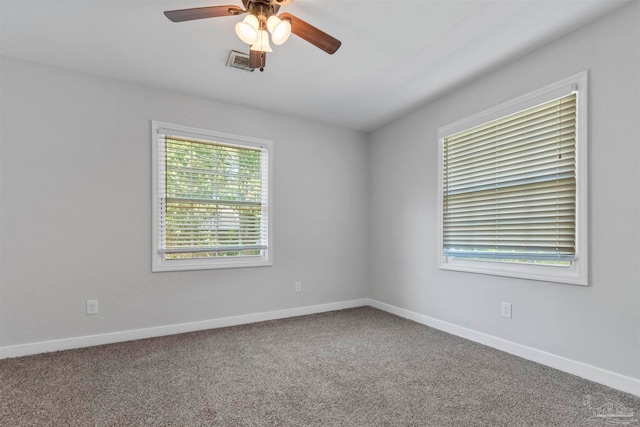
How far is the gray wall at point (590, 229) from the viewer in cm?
205

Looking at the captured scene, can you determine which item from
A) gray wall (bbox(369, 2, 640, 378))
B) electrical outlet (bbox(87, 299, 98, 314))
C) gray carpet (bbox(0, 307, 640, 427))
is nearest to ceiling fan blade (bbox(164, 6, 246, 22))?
gray carpet (bbox(0, 307, 640, 427))

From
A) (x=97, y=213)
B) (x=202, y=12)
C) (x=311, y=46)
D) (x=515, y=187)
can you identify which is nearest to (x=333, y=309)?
(x=515, y=187)

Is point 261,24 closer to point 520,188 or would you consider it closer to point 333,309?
point 520,188

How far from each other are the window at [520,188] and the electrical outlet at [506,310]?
257 mm

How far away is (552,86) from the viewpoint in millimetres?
2443

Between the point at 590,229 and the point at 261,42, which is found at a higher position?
the point at 261,42

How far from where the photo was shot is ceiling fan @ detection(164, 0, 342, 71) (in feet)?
5.84

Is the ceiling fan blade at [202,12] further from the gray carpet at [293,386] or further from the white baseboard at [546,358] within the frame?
the white baseboard at [546,358]

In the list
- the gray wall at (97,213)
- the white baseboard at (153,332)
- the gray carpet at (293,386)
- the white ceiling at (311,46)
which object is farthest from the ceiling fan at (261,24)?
the white baseboard at (153,332)

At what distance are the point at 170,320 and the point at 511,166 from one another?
346 centimetres

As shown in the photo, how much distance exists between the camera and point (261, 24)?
1938 mm

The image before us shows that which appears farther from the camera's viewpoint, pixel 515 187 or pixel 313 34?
pixel 515 187

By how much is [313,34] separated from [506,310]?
8.52 ft

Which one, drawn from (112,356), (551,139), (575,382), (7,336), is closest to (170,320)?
(112,356)
